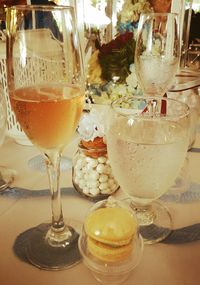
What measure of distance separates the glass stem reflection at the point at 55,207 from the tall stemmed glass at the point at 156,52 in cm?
34

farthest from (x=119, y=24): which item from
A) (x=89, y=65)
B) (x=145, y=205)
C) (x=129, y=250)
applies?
(x=129, y=250)

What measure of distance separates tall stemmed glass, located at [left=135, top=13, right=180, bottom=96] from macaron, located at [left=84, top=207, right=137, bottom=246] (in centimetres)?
36

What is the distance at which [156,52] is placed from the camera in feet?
2.42

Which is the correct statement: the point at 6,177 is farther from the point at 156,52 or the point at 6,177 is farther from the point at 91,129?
the point at 156,52

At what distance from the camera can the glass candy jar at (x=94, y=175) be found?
0.53 m

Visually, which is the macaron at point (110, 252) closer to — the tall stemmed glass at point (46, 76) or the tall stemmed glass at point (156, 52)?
the tall stemmed glass at point (46, 76)

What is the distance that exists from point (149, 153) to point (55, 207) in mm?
145

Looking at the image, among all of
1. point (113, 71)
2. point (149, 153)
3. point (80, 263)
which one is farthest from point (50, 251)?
point (113, 71)

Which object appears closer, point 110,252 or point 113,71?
point 110,252

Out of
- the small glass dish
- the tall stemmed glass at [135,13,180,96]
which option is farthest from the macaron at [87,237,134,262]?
the tall stemmed glass at [135,13,180,96]

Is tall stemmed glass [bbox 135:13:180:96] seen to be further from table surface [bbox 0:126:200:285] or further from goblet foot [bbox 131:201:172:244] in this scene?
goblet foot [bbox 131:201:172:244]

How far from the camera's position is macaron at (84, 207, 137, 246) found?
A: 372mm

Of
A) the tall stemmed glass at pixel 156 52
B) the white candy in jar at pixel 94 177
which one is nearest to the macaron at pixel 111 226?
the white candy in jar at pixel 94 177

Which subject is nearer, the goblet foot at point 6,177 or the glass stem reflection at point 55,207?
the glass stem reflection at point 55,207
